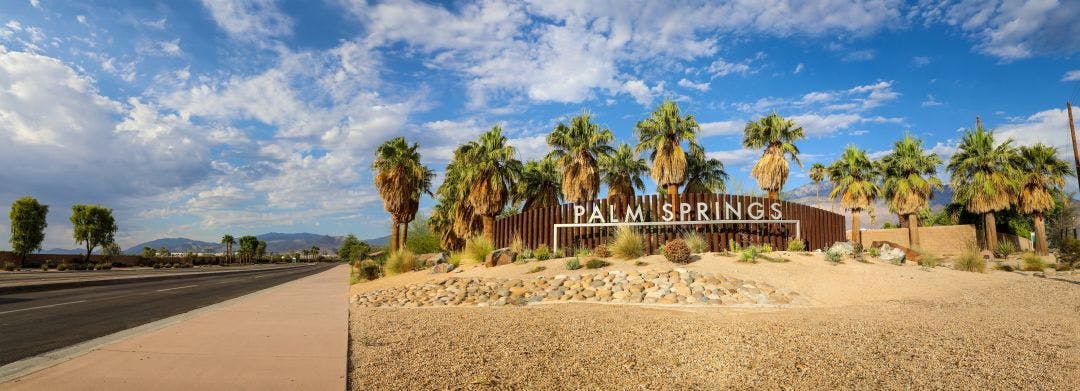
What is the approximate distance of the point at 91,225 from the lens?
54188 mm

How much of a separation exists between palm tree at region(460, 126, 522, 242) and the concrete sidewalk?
20217 mm

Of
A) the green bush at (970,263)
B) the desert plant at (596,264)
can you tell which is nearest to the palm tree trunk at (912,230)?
the green bush at (970,263)

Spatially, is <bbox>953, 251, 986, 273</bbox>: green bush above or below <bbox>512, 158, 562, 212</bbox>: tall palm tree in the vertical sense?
below

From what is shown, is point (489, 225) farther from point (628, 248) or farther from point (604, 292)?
point (604, 292)

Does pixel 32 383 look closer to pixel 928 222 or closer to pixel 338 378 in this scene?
pixel 338 378

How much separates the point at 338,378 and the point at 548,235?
20.5m

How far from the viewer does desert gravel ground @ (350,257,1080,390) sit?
5141 mm

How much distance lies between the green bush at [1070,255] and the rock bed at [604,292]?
59.8 feet

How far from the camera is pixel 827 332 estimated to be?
7.79 m

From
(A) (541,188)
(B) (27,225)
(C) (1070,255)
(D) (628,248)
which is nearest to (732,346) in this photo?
(D) (628,248)

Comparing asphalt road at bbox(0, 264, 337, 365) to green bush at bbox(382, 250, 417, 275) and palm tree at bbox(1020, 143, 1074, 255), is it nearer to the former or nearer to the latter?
green bush at bbox(382, 250, 417, 275)

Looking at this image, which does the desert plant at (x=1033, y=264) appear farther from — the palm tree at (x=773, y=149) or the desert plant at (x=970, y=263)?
the palm tree at (x=773, y=149)

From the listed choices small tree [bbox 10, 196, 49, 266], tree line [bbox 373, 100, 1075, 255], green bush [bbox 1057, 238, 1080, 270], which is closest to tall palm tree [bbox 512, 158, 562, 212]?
tree line [bbox 373, 100, 1075, 255]

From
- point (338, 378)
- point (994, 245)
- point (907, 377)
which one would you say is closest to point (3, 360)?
point (338, 378)
